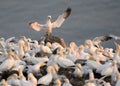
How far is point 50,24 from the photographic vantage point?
37188 mm

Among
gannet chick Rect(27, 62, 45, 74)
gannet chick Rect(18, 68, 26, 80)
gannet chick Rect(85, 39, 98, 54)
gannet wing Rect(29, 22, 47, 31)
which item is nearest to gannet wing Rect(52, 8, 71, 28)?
gannet wing Rect(29, 22, 47, 31)

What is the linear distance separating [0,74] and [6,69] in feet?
1.09

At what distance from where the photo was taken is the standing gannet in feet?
118

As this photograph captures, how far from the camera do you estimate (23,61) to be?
86.6 feet

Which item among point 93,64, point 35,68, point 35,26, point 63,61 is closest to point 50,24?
point 35,26

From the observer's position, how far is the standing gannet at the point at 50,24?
3588 centimetres

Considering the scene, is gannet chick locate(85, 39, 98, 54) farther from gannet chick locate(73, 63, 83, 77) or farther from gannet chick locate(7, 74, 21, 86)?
gannet chick locate(7, 74, 21, 86)

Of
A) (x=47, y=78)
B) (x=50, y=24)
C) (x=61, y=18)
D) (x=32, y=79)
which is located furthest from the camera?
(x=50, y=24)

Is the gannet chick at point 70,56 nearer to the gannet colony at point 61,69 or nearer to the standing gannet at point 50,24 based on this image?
the gannet colony at point 61,69

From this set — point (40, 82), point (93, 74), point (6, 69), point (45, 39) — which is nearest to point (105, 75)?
point (93, 74)

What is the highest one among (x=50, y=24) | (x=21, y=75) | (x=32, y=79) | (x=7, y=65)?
(x=50, y=24)

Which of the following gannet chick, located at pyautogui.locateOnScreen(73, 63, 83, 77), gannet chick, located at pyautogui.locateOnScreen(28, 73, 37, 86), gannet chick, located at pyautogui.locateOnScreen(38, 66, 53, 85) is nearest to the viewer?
gannet chick, located at pyautogui.locateOnScreen(28, 73, 37, 86)

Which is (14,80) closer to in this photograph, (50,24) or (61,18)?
(61,18)

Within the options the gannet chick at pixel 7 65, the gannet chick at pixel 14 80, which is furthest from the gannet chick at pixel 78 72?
the gannet chick at pixel 7 65
